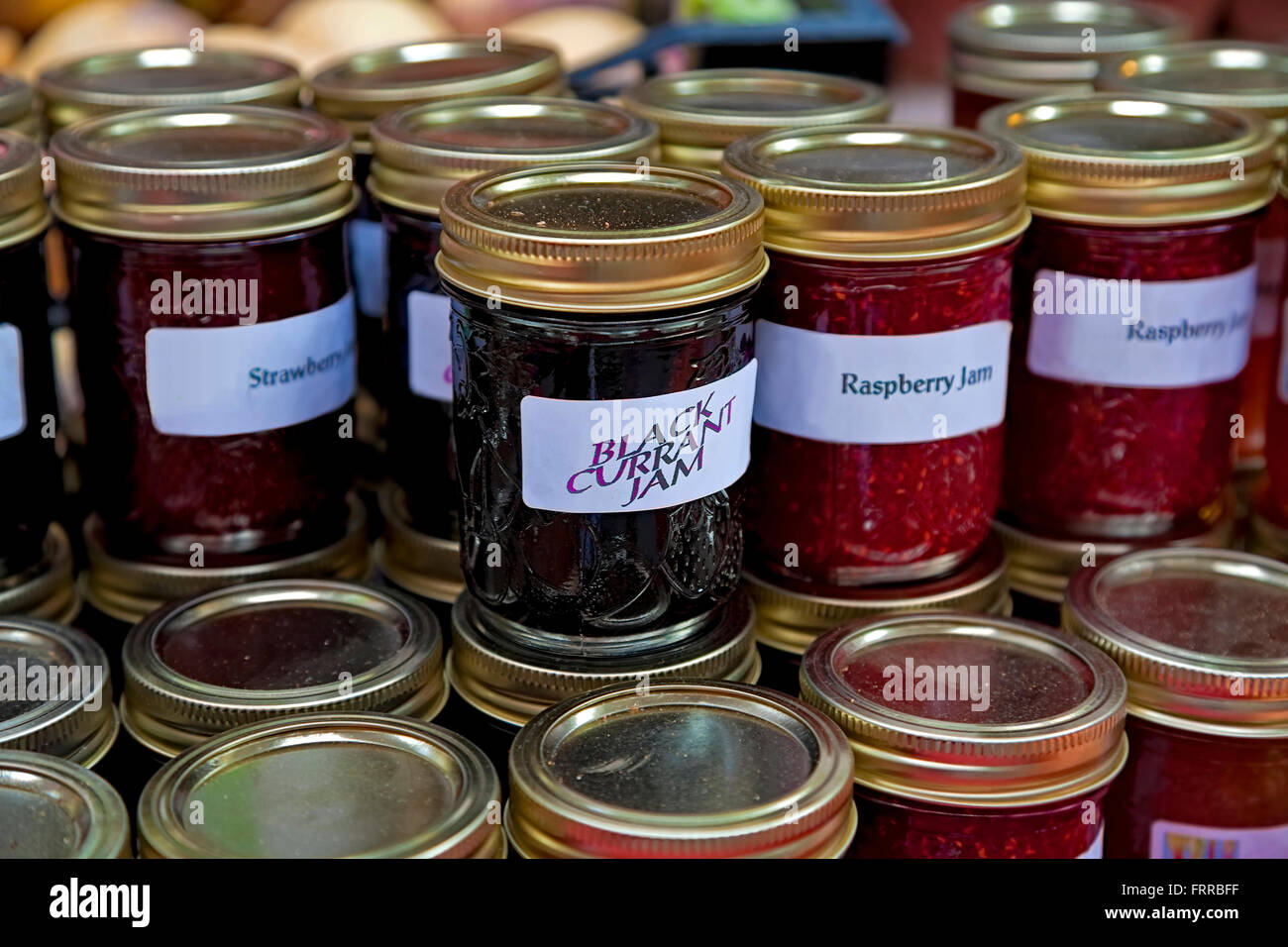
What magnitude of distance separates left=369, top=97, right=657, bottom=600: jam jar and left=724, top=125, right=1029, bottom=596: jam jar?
0.60ft

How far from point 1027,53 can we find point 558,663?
40.6 inches

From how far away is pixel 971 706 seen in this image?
1153 millimetres

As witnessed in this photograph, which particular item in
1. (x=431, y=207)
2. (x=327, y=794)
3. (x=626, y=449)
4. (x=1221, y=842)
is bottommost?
(x=1221, y=842)

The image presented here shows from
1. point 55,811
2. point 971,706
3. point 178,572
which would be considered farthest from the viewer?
point 178,572

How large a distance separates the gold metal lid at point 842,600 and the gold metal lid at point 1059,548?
8 centimetres

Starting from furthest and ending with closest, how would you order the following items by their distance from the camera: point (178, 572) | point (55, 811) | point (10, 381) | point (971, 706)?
1. point (178, 572)
2. point (10, 381)
3. point (971, 706)
4. point (55, 811)

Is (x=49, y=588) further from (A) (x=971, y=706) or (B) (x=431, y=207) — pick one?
(A) (x=971, y=706)

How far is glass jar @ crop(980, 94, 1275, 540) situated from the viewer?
1320mm

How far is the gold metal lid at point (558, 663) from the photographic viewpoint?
3.92 ft

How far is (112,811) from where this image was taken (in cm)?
101

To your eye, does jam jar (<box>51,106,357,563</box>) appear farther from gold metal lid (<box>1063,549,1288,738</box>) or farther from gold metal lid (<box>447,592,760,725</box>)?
gold metal lid (<box>1063,549,1288,738</box>)

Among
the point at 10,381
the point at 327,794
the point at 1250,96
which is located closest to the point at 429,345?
the point at 10,381

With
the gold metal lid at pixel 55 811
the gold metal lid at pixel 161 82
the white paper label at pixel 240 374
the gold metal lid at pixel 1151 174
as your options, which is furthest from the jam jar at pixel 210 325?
the gold metal lid at pixel 1151 174
